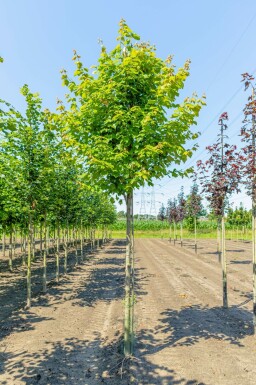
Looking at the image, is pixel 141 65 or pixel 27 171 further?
pixel 27 171

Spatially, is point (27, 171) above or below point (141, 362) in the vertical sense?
above

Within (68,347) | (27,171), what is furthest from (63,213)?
(68,347)

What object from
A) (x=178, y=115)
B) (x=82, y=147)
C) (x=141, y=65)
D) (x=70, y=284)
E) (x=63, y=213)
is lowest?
(x=70, y=284)

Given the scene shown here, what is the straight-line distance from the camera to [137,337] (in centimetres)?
998

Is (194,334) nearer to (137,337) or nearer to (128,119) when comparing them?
(137,337)

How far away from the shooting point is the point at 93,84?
7.92m

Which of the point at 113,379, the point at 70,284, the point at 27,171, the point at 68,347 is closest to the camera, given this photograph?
the point at 113,379

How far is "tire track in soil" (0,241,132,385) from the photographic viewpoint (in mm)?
7535

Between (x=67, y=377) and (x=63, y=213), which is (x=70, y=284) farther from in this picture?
(x=67, y=377)

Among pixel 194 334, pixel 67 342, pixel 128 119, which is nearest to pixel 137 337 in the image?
pixel 194 334

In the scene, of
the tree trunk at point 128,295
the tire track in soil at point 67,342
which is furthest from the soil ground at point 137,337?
the tree trunk at point 128,295

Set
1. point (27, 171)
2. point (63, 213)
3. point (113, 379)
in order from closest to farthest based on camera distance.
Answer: point (113, 379), point (27, 171), point (63, 213)

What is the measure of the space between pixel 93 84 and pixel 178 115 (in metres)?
2.41

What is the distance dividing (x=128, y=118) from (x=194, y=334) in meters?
7.51
